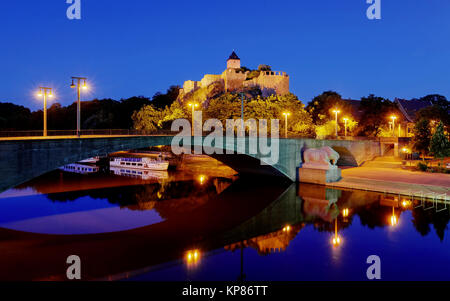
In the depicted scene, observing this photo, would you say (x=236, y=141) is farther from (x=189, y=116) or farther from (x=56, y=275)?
(x=189, y=116)

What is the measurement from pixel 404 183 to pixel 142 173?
3006 centimetres

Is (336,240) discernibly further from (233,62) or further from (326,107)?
(233,62)

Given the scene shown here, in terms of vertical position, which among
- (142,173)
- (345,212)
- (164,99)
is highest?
(164,99)

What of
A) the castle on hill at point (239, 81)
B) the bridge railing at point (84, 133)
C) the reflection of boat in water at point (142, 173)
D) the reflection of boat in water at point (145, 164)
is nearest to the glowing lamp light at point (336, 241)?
the bridge railing at point (84, 133)

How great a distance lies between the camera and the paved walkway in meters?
23.9

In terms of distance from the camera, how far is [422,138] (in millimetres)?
38625

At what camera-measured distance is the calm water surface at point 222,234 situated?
12.4 meters

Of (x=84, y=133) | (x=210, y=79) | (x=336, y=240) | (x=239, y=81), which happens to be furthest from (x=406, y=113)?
(x=84, y=133)

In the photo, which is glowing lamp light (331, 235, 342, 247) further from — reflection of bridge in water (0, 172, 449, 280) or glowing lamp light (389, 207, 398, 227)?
glowing lamp light (389, 207, 398, 227)

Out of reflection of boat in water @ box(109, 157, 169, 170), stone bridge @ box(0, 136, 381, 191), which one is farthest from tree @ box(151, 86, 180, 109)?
stone bridge @ box(0, 136, 381, 191)

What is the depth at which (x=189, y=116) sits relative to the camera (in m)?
64.9
